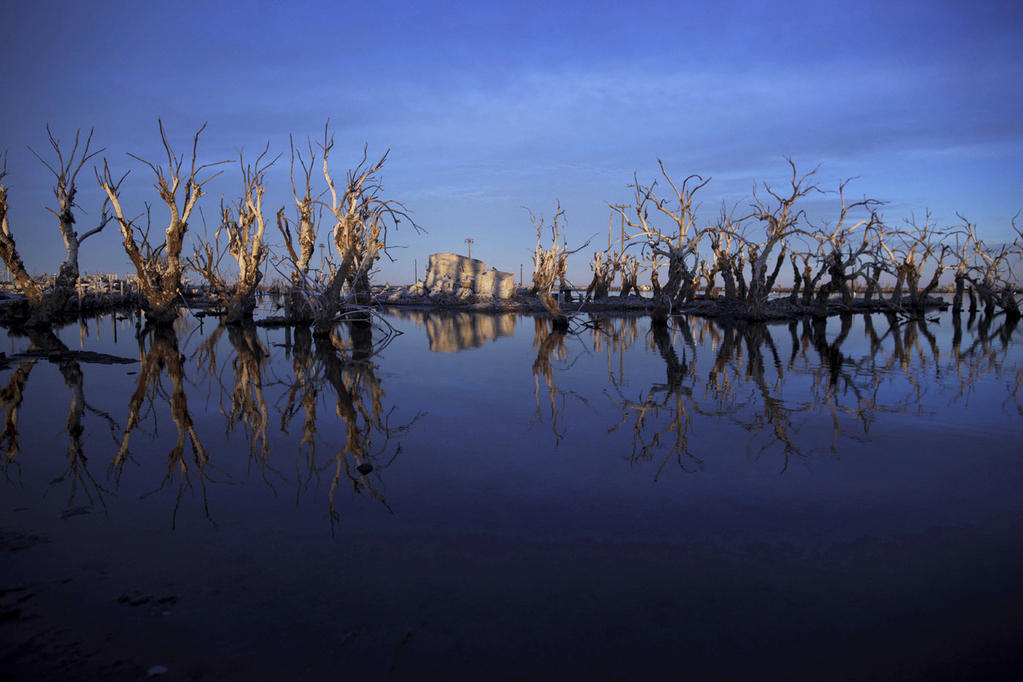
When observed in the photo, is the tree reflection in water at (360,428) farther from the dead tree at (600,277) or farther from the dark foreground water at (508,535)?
the dead tree at (600,277)

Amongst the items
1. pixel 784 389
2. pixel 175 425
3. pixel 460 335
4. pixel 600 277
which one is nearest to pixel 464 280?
pixel 600 277

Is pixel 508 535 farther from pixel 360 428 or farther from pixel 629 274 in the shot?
pixel 629 274

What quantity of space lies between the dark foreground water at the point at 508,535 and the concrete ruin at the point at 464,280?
30264mm

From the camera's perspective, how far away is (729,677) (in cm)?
225

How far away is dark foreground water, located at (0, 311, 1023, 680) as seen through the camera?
2.39 metres

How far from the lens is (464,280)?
42.2 metres

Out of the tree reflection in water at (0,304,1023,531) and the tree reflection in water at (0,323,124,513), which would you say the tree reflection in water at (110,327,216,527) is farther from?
the tree reflection in water at (0,323,124,513)

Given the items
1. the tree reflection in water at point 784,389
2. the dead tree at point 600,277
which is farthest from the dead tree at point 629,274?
the tree reflection in water at point 784,389

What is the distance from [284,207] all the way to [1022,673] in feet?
62.5

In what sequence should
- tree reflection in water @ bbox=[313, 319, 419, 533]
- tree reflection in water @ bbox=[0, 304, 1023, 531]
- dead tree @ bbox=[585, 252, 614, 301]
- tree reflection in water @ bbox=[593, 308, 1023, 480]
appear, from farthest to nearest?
dead tree @ bbox=[585, 252, 614, 301], tree reflection in water @ bbox=[593, 308, 1023, 480], tree reflection in water @ bbox=[0, 304, 1023, 531], tree reflection in water @ bbox=[313, 319, 419, 533]

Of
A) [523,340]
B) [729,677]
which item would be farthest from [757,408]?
[523,340]

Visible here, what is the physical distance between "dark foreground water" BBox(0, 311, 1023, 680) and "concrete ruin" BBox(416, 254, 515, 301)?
3026 cm

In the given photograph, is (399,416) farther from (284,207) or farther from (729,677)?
(284,207)

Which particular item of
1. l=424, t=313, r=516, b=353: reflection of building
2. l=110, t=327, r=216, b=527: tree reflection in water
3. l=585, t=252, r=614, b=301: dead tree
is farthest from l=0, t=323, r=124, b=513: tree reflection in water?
l=585, t=252, r=614, b=301: dead tree
